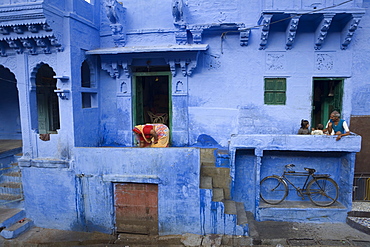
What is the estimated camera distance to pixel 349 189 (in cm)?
654

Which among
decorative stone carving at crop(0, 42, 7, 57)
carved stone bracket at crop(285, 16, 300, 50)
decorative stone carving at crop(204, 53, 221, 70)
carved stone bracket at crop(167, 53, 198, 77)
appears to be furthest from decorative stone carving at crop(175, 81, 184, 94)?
decorative stone carving at crop(0, 42, 7, 57)

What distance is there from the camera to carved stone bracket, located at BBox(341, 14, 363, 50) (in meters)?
6.44

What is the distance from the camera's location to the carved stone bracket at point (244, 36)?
703cm

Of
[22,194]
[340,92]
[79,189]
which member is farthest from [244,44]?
[22,194]

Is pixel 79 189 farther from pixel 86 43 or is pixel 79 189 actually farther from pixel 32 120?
pixel 86 43

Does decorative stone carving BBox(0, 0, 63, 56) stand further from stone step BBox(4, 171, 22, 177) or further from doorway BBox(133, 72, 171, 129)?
stone step BBox(4, 171, 22, 177)

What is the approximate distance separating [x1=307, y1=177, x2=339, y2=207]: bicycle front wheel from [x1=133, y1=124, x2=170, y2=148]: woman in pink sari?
4187 millimetres

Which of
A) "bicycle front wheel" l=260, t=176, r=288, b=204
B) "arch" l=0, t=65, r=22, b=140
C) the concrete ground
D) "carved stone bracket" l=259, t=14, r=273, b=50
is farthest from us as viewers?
"arch" l=0, t=65, r=22, b=140

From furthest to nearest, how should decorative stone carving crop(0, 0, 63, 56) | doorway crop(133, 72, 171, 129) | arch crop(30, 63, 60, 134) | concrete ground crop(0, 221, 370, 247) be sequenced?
arch crop(30, 63, 60, 134), doorway crop(133, 72, 171, 129), decorative stone carving crop(0, 0, 63, 56), concrete ground crop(0, 221, 370, 247)

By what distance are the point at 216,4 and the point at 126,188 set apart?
5.75m

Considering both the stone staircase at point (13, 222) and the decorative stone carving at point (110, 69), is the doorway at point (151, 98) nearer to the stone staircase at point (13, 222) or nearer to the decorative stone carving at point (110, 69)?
the decorative stone carving at point (110, 69)

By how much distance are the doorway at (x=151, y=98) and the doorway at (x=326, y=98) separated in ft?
16.2

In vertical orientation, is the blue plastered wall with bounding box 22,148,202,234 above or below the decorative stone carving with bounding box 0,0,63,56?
below

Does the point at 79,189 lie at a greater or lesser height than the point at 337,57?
lesser
